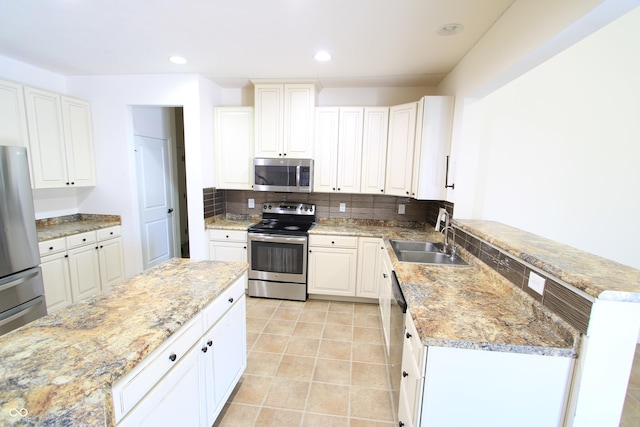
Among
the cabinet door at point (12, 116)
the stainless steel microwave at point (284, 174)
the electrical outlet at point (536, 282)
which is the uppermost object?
the cabinet door at point (12, 116)

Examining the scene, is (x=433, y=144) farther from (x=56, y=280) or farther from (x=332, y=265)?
(x=56, y=280)

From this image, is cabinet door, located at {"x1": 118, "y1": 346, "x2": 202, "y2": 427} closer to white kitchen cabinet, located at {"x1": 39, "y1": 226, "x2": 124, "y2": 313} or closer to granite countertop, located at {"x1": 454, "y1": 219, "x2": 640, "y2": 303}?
granite countertop, located at {"x1": 454, "y1": 219, "x2": 640, "y2": 303}

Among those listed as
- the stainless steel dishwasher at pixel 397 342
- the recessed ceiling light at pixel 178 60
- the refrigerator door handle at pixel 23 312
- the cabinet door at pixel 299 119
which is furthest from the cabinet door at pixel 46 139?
the stainless steel dishwasher at pixel 397 342

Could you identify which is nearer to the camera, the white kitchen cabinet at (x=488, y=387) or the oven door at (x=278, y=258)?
the white kitchen cabinet at (x=488, y=387)

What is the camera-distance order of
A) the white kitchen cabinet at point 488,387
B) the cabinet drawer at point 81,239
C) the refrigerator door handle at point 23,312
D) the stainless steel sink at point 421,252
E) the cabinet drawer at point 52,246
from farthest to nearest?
the cabinet drawer at point 81,239
the cabinet drawer at point 52,246
the stainless steel sink at point 421,252
the refrigerator door handle at point 23,312
the white kitchen cabinet at point 488,387

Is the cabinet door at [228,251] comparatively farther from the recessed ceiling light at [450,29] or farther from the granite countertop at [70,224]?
the recessed ceiling light at [450,29]

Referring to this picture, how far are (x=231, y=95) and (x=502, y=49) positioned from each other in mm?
3066

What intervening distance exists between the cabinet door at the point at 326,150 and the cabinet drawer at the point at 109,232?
248cm

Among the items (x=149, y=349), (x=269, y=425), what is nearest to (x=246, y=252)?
(x=269, y=425)

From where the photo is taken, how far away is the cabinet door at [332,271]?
10.5 feet

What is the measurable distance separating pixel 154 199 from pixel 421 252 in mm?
3579

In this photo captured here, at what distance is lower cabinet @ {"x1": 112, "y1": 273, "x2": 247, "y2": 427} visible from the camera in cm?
95

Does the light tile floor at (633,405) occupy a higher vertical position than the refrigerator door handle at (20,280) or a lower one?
lower

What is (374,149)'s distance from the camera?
325cm
